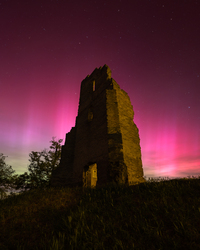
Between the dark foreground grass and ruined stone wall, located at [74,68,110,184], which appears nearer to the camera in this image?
the dark foreground grass

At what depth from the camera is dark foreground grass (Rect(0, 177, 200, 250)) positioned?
2812 mm

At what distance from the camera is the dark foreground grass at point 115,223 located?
281 cm

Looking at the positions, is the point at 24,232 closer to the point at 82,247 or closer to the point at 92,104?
the point at 82,247

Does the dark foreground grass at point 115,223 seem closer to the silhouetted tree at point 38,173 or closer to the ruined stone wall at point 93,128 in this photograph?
the ruined stone wall at point 93,128

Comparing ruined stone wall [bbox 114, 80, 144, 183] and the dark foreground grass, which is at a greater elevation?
ruined stone wall [bbox 114, 80, 144, 183]

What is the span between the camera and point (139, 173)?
28.9 ft

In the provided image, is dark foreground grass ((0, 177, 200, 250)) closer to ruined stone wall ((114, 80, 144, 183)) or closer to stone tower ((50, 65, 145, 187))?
stone tower ((50, 65, 145, 187))

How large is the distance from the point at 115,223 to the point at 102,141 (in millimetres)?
5984

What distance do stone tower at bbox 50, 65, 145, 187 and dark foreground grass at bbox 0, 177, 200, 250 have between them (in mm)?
2893

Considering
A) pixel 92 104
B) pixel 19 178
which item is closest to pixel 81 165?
pixel 92 104

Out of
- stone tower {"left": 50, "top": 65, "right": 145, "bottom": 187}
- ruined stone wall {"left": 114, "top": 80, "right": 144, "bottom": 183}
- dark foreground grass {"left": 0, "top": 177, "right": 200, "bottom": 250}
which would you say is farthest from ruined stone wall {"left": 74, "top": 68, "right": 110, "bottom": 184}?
dark foreground grass {"left": 0, "top": 177, "right": 200, "bottom": 250}

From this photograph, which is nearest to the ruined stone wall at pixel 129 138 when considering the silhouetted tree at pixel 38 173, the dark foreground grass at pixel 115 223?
the dark foreground grass at pixel 115 223

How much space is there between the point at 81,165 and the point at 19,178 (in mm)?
10910

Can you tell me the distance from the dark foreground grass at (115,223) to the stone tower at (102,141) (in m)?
2.89
